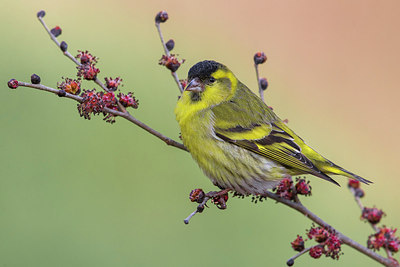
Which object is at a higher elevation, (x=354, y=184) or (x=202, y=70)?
(x=202, y=70)

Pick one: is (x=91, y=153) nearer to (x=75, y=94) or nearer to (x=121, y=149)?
(x=121, y=149)

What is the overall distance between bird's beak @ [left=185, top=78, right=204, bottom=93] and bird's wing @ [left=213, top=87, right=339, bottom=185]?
0.58 feet

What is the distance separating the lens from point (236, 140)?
3.77m

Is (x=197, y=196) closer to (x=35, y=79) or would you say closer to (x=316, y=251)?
(x=316, y=251)

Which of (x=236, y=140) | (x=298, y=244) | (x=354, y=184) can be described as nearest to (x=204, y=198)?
(x=298, y=244)

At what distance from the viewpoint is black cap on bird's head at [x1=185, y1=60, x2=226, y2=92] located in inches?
151

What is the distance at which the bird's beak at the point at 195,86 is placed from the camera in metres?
3.77

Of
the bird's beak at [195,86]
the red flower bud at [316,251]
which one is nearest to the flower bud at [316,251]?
the red flower bud at [316,251]

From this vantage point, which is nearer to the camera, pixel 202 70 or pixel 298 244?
pixel 298 244

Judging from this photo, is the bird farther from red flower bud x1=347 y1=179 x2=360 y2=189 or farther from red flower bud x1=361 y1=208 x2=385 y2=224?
red flower bud x1=361 y1=208 x2=385 y2=224

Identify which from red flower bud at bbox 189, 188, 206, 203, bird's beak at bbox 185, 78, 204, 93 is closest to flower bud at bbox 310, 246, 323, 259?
red flower bud at bbox 189, 188, 206, 203

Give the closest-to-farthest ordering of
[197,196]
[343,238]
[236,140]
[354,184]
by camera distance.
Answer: [343,238] < [197,196] < [354,184] < [236,140]

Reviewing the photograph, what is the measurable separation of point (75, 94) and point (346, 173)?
168 centimetres

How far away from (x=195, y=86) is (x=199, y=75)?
0.09 metres
